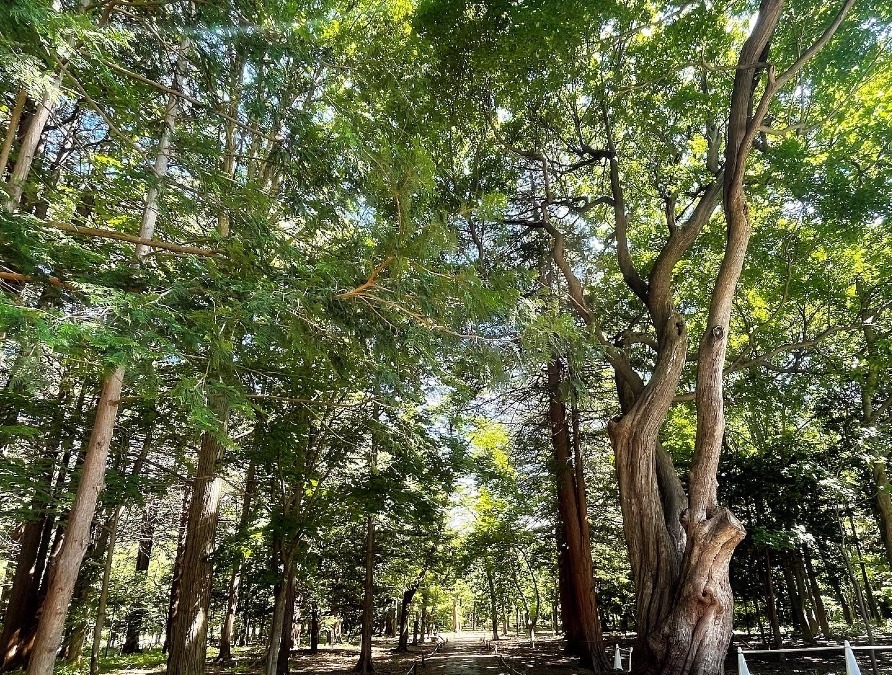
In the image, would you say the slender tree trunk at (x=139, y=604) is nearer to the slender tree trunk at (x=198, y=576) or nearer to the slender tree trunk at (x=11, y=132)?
the slender tree trunk at (x=198, y=576)

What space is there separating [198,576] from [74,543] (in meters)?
3.35

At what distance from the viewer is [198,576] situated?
7.49m

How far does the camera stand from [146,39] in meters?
5.30

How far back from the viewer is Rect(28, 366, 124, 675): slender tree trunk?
4.36 meters

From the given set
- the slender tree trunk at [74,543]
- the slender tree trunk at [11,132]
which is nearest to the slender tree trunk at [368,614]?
the slender tree trunk at [74,543]

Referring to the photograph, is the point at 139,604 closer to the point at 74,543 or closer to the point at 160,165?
the point at 74,543

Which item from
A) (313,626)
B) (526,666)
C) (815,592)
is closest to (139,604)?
(313,626)

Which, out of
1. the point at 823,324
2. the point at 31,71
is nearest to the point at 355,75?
the point at 31,71

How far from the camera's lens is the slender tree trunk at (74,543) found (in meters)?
4.36

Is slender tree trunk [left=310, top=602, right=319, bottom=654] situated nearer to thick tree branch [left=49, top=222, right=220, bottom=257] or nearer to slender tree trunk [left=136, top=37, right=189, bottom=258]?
slender tree trunk [left=136, top=37, right=189, bottom=258]

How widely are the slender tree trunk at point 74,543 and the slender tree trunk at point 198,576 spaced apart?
5.66 feet

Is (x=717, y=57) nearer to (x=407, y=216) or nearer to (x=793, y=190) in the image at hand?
(x=793, y=190)

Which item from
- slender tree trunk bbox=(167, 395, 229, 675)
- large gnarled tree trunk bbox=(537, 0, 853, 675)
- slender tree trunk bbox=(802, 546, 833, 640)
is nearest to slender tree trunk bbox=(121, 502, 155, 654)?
slender tree trunk bbox=(167, 395, 229, 675)

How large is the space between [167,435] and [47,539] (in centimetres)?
609
